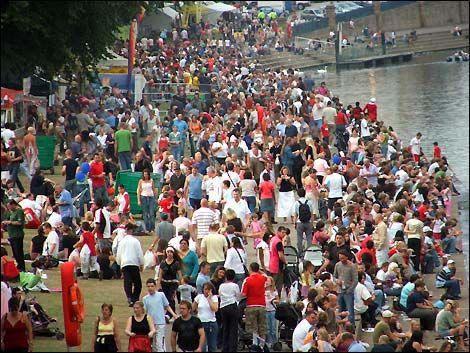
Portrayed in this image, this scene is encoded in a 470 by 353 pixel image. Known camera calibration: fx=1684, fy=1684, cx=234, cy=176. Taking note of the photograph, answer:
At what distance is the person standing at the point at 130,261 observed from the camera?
24766mm

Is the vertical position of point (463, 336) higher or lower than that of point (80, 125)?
lower

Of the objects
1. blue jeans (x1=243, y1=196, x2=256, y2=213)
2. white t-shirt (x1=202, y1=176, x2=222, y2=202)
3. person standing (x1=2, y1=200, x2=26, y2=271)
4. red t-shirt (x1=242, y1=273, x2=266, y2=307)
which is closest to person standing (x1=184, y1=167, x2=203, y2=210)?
white t-shirt (x1=202, y1=176, x2=222, y2=202)

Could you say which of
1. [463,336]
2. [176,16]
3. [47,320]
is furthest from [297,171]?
[176,16]

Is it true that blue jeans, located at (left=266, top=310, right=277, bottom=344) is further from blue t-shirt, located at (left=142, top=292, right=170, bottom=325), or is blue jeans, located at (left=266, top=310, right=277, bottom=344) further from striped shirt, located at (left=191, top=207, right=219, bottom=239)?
striped shirt, located at (left=191, top=207, right=219, bottom=239)

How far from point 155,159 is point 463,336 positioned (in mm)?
10788

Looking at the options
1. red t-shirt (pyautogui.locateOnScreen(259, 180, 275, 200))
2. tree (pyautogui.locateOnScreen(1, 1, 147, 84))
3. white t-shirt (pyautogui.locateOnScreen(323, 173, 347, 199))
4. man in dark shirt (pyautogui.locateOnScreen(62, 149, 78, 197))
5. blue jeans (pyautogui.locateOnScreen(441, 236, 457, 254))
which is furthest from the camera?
blue jeans (pyautogui.locateOnScreen(441, 236, 457, 254))

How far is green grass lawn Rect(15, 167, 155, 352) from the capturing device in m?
23.0

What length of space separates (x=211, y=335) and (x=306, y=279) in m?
3.16

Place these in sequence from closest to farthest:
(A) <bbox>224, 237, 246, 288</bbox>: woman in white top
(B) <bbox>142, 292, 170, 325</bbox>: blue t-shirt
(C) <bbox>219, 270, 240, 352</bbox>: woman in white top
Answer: (B) <bbox>142, 292, 170, 325</bbox>: blue t-shirt
(C) <bbox>219, 270, 240, 352</bbox>: woman in white top
(A) <bbox>224, 237, 246, 288</bbox>: woman in white top

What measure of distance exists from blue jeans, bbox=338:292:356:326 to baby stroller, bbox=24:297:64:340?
4.44 meters

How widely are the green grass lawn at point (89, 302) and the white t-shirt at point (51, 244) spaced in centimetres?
28

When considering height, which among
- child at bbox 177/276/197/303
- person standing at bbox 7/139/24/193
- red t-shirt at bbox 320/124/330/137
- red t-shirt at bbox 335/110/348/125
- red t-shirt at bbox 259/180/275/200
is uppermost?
person standing at bbox 7/139/24/193

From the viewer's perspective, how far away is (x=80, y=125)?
132 feet

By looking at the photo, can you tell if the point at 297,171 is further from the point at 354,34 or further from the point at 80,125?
the point at 354,34
